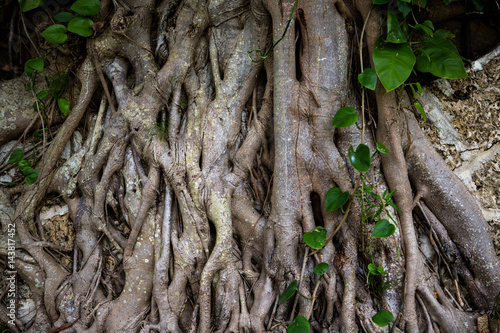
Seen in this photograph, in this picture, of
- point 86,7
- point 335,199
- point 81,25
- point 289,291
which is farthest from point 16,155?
point 335,199

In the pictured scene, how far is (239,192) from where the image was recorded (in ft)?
6.53

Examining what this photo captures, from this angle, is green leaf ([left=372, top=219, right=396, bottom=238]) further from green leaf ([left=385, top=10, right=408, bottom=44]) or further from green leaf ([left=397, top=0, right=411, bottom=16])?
green leaf ([left=397, top=0, right=411, bottom=16])

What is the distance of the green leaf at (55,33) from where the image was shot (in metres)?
2.01

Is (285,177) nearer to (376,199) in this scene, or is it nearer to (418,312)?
(376,199)

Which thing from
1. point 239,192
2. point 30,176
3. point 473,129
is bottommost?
point 30,176

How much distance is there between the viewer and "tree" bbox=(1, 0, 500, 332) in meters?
1.78

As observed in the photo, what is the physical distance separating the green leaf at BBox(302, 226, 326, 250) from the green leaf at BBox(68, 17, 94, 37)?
1.72 meters

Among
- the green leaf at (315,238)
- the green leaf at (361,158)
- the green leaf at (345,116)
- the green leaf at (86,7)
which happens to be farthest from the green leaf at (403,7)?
the green leaf at (86,7)

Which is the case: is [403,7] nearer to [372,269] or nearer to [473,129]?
[473,129]

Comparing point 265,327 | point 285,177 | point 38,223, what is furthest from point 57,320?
point 285,177

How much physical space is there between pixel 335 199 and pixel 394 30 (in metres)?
0.84

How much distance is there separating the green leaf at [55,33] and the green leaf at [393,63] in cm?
175

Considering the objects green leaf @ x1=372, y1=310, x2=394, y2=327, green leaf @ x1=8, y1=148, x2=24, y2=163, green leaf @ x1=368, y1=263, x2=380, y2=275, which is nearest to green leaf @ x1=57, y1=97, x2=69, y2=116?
green leaf @ x1=8, y1=148, x2=24, y2=163

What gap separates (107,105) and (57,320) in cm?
130
